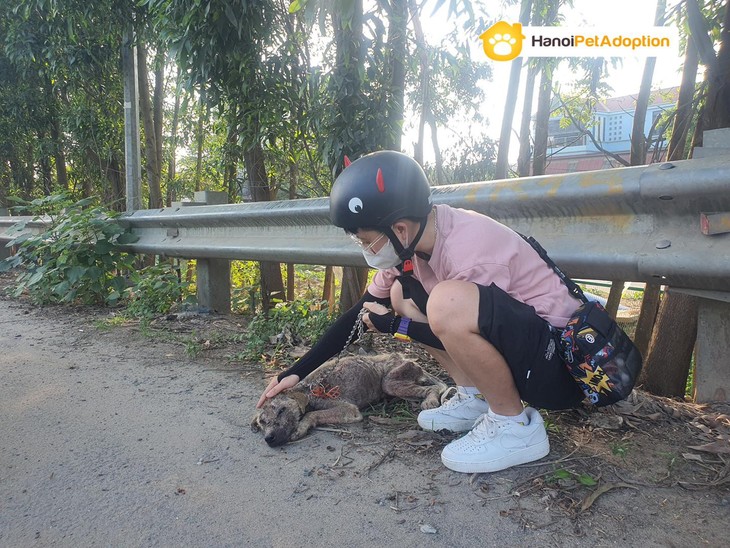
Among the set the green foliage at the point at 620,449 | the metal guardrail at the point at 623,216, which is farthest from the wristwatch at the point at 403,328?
the green foliage at the point at 620,449

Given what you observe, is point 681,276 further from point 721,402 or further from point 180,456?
point 180,456

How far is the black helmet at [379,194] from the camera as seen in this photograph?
2.19m

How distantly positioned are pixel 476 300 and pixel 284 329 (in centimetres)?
209

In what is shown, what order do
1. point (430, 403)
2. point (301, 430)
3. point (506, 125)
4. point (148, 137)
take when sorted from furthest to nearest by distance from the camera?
Answer: point (148, 137), point (506, 125), point (430, 403), point (301, 430)

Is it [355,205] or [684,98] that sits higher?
[684,98]

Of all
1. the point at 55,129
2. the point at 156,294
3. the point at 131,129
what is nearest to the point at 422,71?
the point at 131,129

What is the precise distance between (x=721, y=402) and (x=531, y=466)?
0.97 meters

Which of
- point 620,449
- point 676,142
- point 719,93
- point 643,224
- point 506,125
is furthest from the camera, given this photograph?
point 506,125

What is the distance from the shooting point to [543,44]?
19.5ft

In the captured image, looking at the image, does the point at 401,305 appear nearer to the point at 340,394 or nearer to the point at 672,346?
the point at 340,394

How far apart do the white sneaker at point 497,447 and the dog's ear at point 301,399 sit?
717 millimetres

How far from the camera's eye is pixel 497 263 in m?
2.07

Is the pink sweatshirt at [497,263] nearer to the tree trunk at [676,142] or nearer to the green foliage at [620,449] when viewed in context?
the green foliage at [620,449]

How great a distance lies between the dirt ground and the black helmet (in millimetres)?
927
